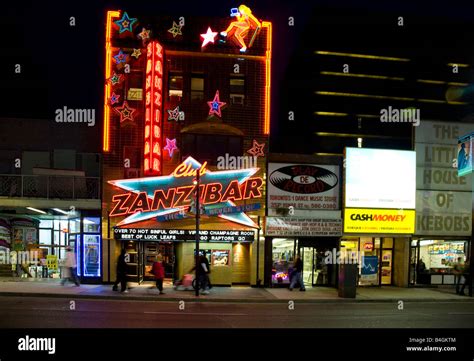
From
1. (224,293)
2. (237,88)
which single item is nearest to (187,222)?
(224,293)

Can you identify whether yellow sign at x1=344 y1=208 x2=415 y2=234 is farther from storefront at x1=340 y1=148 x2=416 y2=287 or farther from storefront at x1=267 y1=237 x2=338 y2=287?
storefront at x1=267 y1=237 x2=338 y2=287

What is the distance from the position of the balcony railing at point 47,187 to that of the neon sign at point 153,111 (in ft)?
10.0

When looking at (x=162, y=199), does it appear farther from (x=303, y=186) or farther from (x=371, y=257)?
(x=371, y=257)

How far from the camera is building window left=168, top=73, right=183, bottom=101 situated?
20484 millimetres

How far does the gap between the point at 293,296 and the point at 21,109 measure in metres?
21.2

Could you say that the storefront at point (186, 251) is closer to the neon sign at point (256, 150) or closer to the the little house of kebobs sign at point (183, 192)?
the the little house of kebobs sign at point (183, 192)

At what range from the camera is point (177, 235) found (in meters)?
19.2

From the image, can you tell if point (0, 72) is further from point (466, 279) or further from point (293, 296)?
point (466, 279)

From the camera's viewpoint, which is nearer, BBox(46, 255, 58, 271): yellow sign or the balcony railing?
the balcony railing

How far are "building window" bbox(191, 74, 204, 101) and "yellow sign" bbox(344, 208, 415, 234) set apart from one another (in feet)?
29.8

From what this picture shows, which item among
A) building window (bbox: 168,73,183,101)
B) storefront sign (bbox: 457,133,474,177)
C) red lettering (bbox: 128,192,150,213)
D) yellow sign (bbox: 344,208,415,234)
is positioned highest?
building window (bbox: 168,73,183,101)

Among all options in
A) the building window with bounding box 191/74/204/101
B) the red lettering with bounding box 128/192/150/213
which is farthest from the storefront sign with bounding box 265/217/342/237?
the building window with bounding box 191/74/204/101

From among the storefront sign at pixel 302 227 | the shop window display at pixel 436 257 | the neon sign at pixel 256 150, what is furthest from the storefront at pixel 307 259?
the shop window display at pixel 436 257

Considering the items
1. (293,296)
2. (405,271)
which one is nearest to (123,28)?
(293,296)
